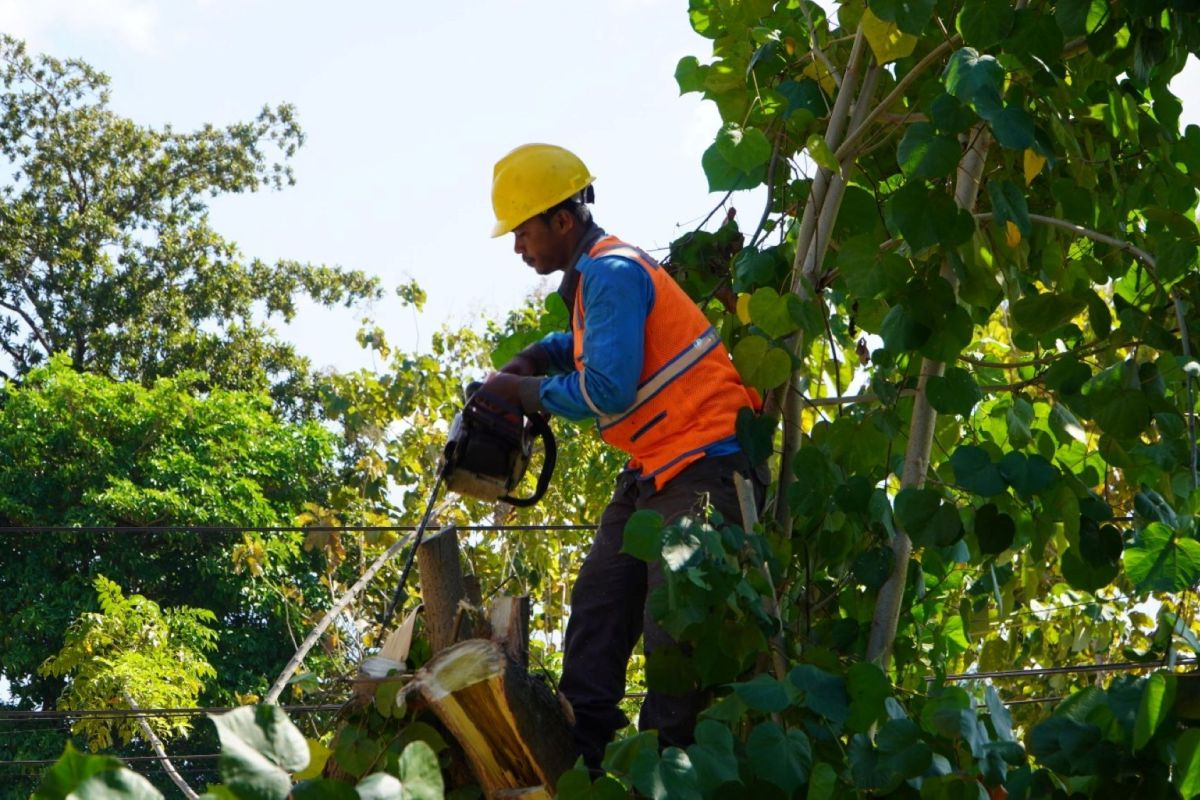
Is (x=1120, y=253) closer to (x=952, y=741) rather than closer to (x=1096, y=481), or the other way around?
(x=1096, y=481)

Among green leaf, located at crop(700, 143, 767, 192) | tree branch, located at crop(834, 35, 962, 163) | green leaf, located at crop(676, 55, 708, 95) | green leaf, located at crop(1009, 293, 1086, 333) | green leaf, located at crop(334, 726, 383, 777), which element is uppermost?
green leaf, located at crop(676, 55, 708, 95)

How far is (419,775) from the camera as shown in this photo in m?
1.53

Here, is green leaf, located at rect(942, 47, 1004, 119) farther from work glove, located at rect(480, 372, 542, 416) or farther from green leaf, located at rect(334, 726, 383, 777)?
green leaf, located at rect(334, 726, 383, 777)

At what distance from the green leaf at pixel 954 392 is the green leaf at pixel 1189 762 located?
75cm

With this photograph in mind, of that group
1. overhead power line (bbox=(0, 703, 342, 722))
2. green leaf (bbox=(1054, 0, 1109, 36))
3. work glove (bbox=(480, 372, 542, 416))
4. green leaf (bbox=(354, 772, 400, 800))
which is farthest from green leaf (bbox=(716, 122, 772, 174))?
green leaf (bbox=(354, 772, 400, 800))

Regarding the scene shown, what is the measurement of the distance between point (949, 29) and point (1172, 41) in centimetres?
38

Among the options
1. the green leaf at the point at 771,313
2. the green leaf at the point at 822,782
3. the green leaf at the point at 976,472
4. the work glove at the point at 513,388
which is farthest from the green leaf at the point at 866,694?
the work glove at the point at 513,388

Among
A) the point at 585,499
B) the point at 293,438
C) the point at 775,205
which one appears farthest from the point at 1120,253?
the point at 293,438

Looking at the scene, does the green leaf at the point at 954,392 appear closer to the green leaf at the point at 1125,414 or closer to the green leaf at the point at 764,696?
the green leaf at the point at 1125,414

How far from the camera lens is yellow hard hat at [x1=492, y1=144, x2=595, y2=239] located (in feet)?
10.7

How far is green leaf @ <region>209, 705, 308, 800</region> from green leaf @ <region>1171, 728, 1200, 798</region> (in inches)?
45.5

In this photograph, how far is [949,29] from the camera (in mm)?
2699

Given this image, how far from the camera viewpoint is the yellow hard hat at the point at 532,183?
3.27m

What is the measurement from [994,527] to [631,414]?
0.80 m
